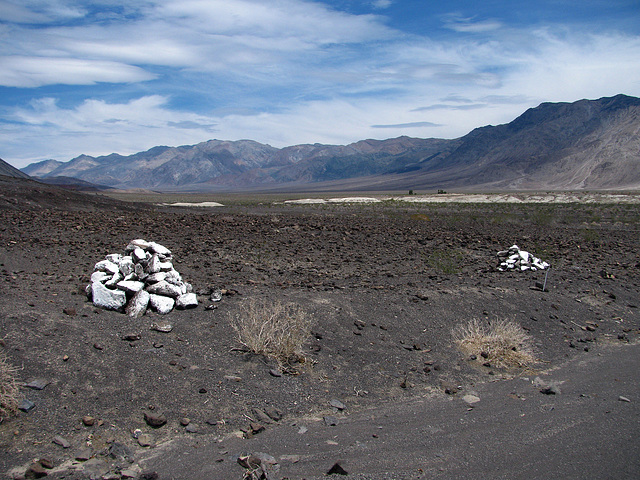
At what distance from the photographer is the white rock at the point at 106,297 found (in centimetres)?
666

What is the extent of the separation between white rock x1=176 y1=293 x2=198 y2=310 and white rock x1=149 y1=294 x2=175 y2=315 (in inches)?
5.3

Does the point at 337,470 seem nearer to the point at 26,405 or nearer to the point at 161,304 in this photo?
the point at 26,405

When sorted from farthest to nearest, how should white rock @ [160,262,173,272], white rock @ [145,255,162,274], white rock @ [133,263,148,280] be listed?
white rock @ [160,262,173,272] → white rock @ [145,255,162,274] → white rock @ [133,263,148,280]

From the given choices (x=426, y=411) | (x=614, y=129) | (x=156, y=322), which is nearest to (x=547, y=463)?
(x=426, y=411)

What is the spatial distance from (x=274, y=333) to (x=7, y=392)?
3068mm

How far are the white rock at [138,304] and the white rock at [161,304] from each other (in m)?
0.07

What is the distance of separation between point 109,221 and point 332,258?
9668 millimetres

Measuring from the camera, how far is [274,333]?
6.29 m

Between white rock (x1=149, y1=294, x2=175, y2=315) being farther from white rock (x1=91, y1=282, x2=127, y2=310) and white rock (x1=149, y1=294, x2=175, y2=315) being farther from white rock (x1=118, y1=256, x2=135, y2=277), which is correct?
white rock (x1=118, y1=256, x2=135, y2=277)

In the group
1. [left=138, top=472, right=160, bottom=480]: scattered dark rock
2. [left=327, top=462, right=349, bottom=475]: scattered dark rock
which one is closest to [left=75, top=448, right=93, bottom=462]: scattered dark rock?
[left=138, top=472, right=160, bottom=480]: scattered dark rock

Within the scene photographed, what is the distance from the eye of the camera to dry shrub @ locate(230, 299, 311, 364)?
6.10m

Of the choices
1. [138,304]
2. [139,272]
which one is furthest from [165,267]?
[138,304]

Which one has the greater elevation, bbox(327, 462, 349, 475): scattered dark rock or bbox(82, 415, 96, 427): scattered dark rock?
bbox(82, 415, 96, 427): scattered dark rock

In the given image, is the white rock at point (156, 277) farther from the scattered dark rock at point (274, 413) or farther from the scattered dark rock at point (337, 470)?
the scattered dark rock at point (337, 470)
